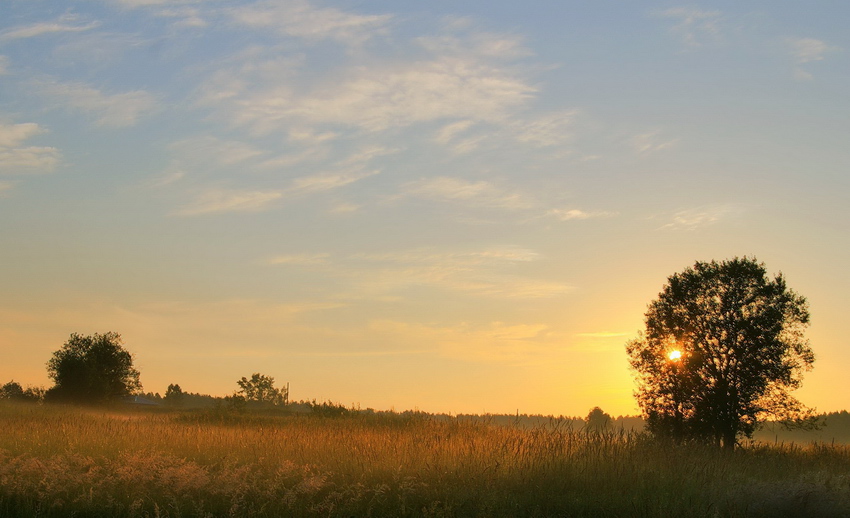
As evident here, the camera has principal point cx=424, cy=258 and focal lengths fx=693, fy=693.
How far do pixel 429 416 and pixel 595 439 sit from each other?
13.9 meters

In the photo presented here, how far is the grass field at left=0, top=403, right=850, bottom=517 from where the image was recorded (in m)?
14.1

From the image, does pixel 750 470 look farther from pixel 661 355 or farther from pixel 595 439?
pixel 661 355

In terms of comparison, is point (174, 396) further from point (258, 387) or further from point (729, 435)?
point (729, 435)

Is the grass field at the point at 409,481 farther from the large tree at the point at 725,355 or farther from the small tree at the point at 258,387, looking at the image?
the small tree at the point at 258,387

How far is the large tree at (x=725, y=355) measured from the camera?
36312 millimetres

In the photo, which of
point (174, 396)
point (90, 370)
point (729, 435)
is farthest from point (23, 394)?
point (729, 435)

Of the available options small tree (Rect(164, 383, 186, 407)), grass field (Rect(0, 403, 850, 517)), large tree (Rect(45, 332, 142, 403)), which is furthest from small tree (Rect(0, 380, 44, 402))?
grass field (Rect(0, 403, 850, 517))

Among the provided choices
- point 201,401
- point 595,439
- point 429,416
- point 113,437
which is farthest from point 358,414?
point 201,401

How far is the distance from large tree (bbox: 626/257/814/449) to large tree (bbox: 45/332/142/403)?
44.9 meters

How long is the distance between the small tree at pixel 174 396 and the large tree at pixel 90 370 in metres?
40.7

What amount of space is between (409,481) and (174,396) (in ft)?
310

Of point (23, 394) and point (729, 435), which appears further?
point (23, 394)

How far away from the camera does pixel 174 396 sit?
332ft

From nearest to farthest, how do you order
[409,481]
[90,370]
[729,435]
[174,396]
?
1. [409,481]
2. [729,435]
3. [90,370]
4. [174,396]
